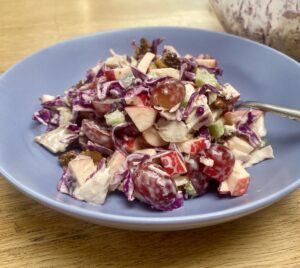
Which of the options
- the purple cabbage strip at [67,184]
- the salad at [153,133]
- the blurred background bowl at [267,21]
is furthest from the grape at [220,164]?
the blurred background bowl at [267,21]

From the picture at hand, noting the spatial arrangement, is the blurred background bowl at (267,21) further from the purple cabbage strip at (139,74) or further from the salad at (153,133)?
the purple cabbage strip at (139,74)

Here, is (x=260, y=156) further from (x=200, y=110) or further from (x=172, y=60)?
(x=172, y=60)

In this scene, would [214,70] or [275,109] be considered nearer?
[275,109]

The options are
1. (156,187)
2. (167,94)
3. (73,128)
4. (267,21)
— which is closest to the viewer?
(156,187)

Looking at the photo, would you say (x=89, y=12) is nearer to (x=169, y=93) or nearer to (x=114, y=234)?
(x=169, y=93)

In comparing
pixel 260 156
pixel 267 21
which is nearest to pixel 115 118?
pixel 260 156

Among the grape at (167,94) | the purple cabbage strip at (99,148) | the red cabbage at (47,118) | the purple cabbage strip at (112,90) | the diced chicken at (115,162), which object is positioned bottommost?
the red cabbage at (47,118)
